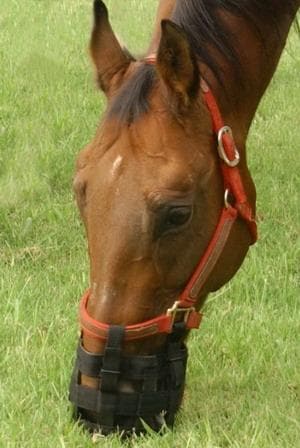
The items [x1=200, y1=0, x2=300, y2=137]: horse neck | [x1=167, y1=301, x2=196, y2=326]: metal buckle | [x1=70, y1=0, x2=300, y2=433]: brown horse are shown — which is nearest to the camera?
[x1=70, y1=0, x2=300, y2=433]: brown horse

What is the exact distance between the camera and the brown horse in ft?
7.72

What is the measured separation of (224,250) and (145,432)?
0.54m

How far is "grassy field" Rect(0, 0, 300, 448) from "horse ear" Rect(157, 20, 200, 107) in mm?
934

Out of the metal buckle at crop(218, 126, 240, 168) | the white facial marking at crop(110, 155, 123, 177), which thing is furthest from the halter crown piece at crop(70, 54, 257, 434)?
the white facial marking at crop(110, 155, 123, 177)

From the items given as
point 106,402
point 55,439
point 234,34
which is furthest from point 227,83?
point 55,439

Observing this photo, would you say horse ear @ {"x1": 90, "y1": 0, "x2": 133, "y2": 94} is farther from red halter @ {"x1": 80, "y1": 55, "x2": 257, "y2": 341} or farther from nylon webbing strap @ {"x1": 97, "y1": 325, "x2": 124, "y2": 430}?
nylon webbing strap @ {"x1": 97, "y1": 325, "x2": 124, "y2": 430}

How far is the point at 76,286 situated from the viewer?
378 cm

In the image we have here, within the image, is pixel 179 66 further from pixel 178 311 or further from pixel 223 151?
pixel 178 311

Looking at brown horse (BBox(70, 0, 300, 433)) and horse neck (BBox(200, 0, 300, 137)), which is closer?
brown horse (BBox(70, 0, 300, 433))

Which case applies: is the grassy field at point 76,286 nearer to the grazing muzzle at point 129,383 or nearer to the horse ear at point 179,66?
the grazing muzzle at point 129,383

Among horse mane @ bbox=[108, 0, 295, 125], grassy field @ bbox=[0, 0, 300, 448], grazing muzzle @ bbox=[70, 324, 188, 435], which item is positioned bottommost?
grassy field @ bbox=[0, 0, 300, 448]

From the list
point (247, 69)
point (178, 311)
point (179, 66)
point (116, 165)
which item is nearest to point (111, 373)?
point (178, 311)

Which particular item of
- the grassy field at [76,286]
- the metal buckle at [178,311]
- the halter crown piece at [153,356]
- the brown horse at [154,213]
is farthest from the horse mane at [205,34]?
the grassy field at [76,286]

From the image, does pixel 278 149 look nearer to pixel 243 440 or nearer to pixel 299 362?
pixel 299 362
